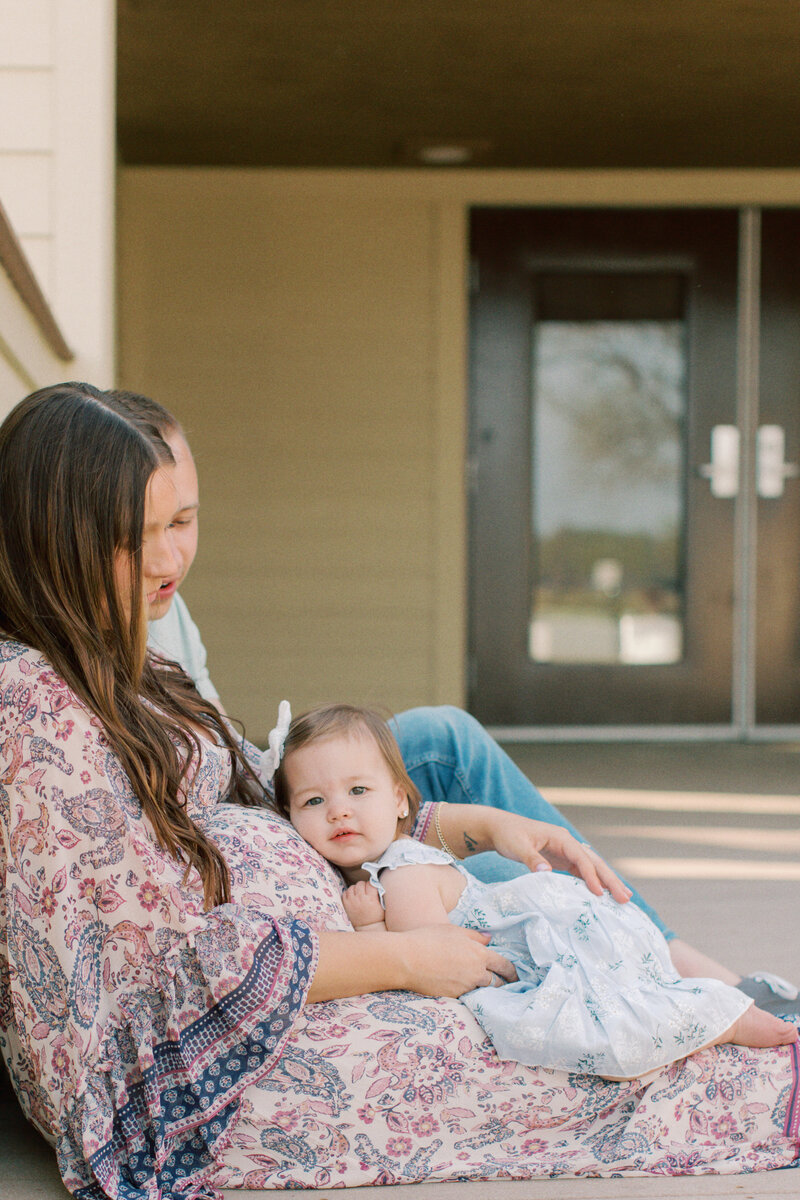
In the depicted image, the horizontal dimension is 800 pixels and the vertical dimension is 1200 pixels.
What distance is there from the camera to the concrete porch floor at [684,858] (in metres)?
1.34

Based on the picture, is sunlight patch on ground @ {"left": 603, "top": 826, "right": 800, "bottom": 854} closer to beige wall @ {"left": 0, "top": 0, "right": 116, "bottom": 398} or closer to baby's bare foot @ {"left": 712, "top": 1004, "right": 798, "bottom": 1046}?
baby's bare foot @ {"left": 712, "top": 1004, "right": 798, "bottom": 1046}

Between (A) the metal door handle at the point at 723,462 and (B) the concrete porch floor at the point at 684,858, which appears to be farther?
(A) the metal door handle at the point at 723,462

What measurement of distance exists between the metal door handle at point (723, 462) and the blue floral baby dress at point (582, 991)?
3.52 metres

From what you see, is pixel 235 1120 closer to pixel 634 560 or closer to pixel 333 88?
pixel 333 88

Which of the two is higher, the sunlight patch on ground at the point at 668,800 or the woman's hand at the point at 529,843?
the woman's hand at the point at 529,843

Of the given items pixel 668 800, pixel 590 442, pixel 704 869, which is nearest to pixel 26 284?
pixel 704 869

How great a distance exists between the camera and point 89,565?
1.21m

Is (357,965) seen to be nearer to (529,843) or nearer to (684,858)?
(529,843)

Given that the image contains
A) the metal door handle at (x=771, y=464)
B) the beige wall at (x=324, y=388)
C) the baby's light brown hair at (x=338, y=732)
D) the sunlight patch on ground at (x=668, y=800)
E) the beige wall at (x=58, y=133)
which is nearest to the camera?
the baby's light brown hair at (x=338, y=732)

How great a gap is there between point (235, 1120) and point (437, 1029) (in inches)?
9.5

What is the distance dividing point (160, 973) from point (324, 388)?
377cm

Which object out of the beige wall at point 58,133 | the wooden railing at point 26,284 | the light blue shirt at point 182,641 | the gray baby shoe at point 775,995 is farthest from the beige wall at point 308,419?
the gray baby shoe at point 775,995

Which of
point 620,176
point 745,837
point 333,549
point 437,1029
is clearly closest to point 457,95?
point 620,176

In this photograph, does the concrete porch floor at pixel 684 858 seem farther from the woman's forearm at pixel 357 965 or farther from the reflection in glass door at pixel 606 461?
the reflection in glass door at pixel 606 461
